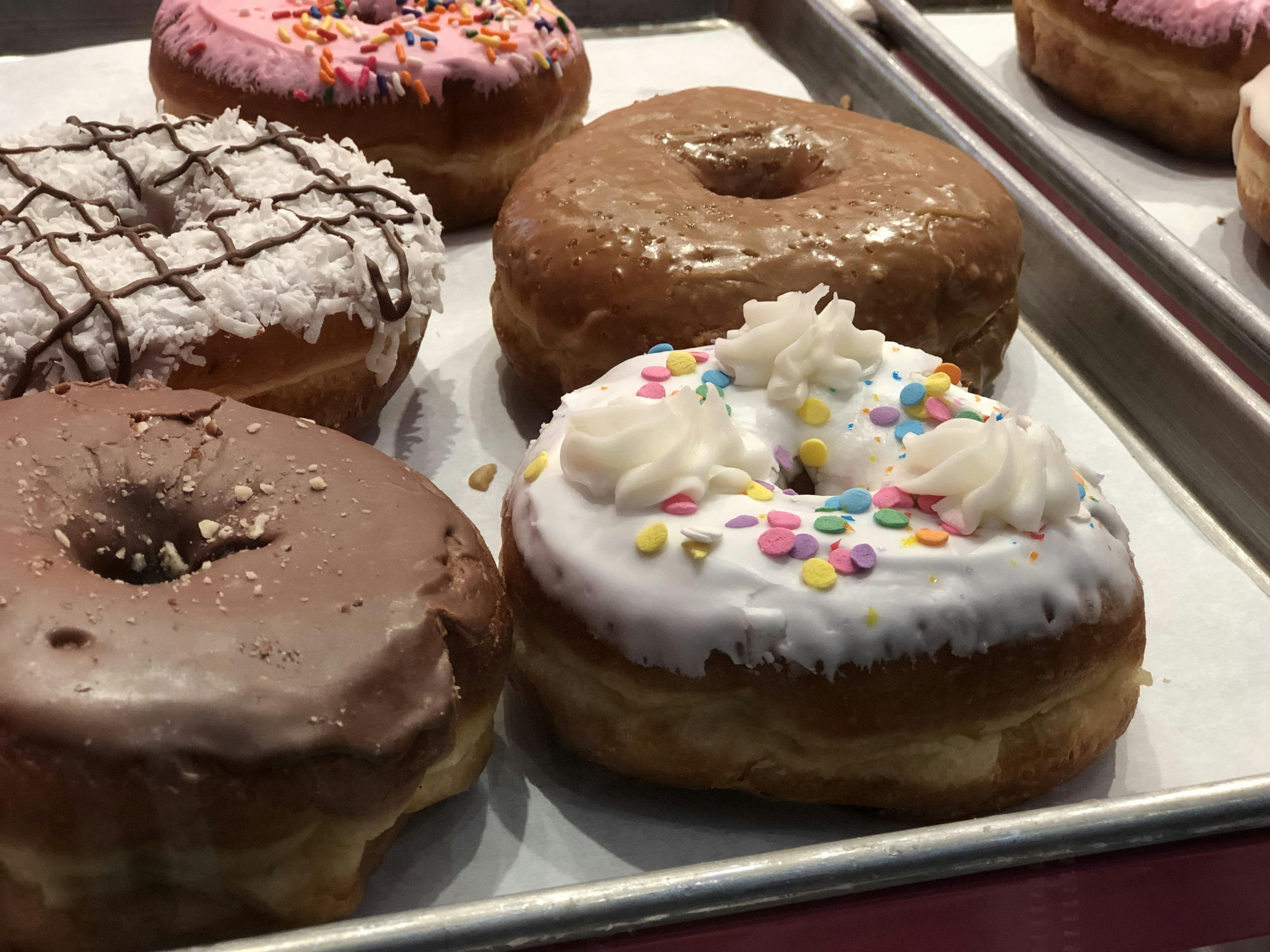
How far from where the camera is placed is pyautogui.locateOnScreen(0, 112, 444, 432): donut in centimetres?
173

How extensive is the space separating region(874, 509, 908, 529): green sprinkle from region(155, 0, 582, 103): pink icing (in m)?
1.50

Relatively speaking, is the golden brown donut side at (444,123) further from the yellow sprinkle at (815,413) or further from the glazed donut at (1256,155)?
the glazed donut at (1256,155)

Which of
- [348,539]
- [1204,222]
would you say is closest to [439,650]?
[348,539]

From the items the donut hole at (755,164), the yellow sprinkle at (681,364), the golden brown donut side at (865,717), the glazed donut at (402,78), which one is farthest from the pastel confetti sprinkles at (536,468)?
the glazed donut at (402,78)

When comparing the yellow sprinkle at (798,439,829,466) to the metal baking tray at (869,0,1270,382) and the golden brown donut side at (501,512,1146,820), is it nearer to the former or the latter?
the golden brown donut side at (501,512,1146,820)

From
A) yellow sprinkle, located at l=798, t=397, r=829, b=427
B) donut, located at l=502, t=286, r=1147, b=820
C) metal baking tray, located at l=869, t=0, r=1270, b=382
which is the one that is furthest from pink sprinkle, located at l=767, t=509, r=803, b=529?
metal baking tray, located at l=869, t=0, r=1270, b=382

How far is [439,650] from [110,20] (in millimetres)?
2621

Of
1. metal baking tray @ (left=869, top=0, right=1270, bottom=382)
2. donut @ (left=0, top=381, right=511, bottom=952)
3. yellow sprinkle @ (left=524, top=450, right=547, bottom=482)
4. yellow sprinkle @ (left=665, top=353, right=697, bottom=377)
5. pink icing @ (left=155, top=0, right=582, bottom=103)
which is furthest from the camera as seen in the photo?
pink icing @ (left=155, top=0, right=582, bottom=103)

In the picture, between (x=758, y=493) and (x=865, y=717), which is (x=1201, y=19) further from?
(x=865, y=717)

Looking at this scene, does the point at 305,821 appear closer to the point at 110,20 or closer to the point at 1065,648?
the point at 1065,648

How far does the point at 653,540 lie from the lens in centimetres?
142

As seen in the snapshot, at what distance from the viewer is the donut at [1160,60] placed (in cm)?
272

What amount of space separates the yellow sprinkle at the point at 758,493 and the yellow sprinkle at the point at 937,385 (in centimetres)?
31

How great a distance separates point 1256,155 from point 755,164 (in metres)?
1.05
